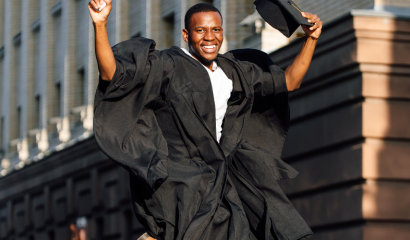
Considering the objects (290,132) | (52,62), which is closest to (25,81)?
(52,62)

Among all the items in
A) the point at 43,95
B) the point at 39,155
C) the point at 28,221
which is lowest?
the point at 28,221

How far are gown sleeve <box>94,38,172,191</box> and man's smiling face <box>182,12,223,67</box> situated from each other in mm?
245

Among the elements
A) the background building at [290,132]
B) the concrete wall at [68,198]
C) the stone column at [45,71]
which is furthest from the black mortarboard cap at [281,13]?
the stone column at [45,71]

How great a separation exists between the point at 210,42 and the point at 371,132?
8.11 meters

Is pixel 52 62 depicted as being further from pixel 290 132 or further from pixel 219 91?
pixel 219 91

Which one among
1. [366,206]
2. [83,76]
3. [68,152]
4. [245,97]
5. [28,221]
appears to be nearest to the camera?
[245,97]

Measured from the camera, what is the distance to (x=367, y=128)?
12.9 metres

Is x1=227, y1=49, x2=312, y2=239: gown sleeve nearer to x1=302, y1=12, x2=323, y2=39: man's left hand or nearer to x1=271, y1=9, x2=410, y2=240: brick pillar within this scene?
x1=302, y1=12, x2=323, y2=39: man's left hand

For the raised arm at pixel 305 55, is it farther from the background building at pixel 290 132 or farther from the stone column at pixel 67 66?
the stone column at pixel 67 66

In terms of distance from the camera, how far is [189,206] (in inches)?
196

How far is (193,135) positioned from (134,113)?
355 millimetres

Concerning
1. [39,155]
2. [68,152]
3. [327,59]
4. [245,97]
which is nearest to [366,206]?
[327,59]

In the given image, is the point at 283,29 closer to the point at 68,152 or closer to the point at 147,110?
the point at 147,110

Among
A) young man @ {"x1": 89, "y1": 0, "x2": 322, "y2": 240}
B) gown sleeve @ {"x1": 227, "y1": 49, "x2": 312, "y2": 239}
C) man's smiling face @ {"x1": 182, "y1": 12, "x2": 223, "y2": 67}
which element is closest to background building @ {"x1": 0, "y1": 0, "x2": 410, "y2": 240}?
gown sleeve @ {"x1": 227, "y1": 49, "x2": 312, "y2": 239}
